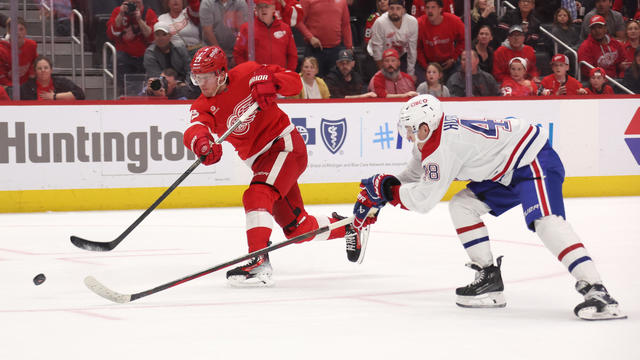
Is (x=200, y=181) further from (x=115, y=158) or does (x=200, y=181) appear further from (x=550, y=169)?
(x=550, y=169)

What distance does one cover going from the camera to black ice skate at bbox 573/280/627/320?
3.40 metres

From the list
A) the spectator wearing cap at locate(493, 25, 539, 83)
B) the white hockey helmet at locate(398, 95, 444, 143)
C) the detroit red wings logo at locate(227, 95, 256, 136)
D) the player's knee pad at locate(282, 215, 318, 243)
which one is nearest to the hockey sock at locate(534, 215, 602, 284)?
the white hockey helmet at locate(398, 95, 444, 143)

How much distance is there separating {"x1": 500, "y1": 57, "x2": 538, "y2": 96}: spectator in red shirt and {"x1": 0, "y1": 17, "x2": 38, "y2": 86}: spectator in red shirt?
169 inches

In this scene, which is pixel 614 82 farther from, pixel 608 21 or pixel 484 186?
pixel 484 186

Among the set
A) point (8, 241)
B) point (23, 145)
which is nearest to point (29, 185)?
point (23, 145)

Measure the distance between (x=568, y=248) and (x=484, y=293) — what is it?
0.45 metres

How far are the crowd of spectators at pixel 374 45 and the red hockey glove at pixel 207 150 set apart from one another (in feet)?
12.2

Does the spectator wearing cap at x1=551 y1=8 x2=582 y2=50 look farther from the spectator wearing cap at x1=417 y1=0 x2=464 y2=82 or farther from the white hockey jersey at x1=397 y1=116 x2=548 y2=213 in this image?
the white hockey jersey at x1=397 y1=116 x2=548 y2=213

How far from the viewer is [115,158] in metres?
8.11

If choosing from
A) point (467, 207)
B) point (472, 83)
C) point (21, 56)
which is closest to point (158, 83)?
point (21, 56)

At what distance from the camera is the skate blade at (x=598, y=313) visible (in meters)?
3.40

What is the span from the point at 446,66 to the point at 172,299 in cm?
546

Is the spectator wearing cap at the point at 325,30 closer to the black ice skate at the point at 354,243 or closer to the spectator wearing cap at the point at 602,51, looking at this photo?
the spectator wearing cap at the point at 602,51

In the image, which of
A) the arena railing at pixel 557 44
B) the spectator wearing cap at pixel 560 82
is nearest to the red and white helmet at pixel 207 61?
the spectator wearing cap at pixel 560 82
